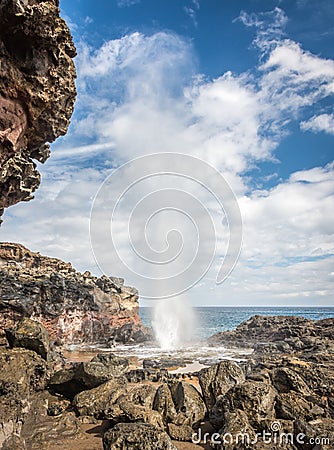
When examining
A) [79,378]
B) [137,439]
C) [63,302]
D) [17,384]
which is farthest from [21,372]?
[63,302]

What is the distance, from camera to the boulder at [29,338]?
10930 millimetres

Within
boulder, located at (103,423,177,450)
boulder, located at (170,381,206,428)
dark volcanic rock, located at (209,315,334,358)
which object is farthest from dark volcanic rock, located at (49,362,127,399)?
dark volcanic rock, located at (209,315,334,358)

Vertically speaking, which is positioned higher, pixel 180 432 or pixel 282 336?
pixel 180 432

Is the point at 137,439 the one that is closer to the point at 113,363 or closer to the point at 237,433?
the point at 237,433

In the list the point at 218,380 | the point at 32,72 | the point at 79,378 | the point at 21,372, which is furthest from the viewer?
the point at 79,378

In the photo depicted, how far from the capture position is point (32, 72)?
8.70 m

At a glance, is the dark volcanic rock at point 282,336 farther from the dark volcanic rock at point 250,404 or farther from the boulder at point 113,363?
the dark volcanic rock at point 250,404

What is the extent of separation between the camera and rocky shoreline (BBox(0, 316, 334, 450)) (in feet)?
19.7

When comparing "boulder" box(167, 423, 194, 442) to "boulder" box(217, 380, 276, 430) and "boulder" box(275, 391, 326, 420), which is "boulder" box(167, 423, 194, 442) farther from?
"boulder" box(275, 391, 326, 420)

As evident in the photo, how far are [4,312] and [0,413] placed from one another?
15219mm

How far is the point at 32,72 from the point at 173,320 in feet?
146

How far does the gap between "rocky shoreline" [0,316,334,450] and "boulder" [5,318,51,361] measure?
0.03 metres

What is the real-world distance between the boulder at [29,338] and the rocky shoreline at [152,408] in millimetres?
32

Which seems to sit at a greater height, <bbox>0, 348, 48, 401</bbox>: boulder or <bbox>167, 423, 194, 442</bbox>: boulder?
<bbox>0, 348, 48, 401</bbox>: boulder
